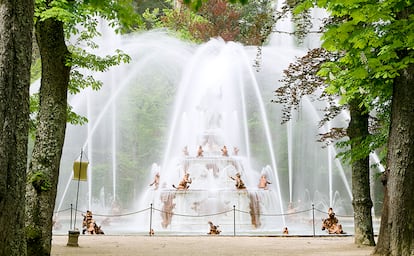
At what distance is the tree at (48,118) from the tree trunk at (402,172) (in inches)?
202

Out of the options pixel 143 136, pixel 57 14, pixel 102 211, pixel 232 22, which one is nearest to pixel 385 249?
pixel 57 14

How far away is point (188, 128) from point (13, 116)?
23.8 m

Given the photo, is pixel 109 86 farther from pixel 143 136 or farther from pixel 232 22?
pixel 232 22

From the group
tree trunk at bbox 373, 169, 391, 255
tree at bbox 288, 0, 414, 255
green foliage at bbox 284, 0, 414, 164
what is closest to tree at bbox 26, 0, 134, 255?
green foliage at bbox 284, 0, 414, 164

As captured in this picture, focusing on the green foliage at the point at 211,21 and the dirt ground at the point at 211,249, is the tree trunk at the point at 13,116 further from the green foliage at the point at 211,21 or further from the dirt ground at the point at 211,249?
the green foliage at the point at 211,21

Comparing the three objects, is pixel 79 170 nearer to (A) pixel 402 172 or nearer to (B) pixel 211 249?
(B) pixel 211 249

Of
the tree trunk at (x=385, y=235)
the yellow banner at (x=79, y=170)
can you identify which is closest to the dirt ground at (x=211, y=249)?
the tree trunk at (x=385, y=235)

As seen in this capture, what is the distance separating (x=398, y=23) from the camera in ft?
26.6

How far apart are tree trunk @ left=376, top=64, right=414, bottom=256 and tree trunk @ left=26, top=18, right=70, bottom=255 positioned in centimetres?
561

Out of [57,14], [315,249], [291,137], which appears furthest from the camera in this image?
[291,137]

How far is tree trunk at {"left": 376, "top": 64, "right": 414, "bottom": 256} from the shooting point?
8.38 metres

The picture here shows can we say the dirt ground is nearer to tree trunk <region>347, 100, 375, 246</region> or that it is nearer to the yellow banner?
tree trunk <region>347, 100, 375, 246</region>

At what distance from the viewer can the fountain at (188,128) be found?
28750 mm

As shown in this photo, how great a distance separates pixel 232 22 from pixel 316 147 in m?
11.2
